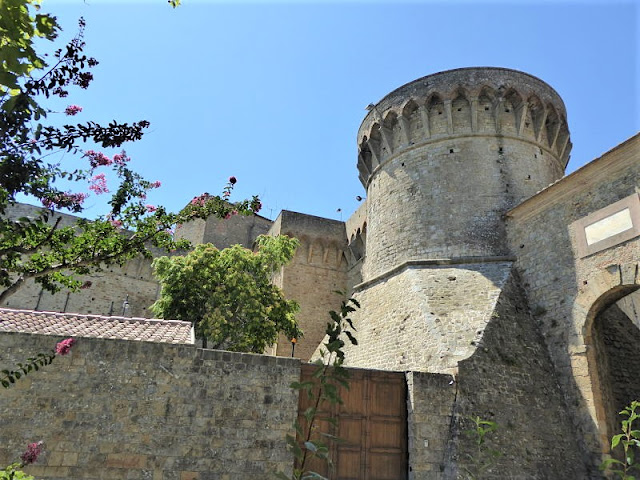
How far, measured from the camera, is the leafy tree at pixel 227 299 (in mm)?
12641

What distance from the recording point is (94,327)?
773 centimetres

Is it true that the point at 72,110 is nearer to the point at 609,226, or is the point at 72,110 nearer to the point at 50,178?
the point at 50,178

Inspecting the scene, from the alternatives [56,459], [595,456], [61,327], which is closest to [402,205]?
[595,456]

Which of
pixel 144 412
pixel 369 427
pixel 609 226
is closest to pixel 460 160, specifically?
pixel 609 226

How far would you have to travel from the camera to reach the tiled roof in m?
7.08

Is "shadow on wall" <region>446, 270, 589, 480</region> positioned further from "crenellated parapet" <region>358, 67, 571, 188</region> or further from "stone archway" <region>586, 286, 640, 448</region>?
"crenellated parapet" <region>358, 67, 571, 188</region>

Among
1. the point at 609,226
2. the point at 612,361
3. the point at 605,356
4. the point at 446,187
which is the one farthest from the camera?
the point at 446,187

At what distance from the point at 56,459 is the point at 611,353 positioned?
32.8 feet

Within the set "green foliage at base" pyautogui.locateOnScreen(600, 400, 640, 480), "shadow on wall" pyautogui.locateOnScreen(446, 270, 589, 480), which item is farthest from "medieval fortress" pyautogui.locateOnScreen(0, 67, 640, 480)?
"green foliage at base" pyautogui.locateOnScreen(600, 400, 640, 480)

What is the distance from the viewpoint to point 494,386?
8.23m

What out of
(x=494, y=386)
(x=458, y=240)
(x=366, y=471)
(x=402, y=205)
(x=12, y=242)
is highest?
(x=402, y=205)

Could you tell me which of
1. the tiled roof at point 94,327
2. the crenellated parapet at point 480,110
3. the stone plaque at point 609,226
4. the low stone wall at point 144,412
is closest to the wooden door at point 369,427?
the low stone wall at point 144,412

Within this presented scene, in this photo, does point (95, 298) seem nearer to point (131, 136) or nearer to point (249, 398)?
point (249, 398)

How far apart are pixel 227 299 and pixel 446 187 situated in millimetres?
6821
